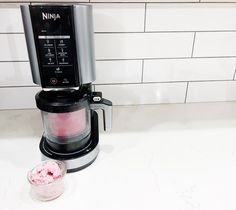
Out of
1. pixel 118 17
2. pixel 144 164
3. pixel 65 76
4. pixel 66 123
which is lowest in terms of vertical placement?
pixel 144 164

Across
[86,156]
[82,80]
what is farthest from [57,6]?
[86,156]

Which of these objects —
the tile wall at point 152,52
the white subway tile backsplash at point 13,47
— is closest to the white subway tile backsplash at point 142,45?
the tile wall at point 152,52

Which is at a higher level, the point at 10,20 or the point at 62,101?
the point at 10,20

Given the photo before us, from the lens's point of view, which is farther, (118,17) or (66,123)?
(118,17)

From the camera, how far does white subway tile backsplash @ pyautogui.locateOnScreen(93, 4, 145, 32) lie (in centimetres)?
68

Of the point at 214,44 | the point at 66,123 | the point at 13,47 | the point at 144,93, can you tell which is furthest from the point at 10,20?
the point at 214,44

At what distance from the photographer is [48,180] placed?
0.48 meters

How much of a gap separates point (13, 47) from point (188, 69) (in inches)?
20.9

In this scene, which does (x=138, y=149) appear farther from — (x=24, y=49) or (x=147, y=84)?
(x=24, y=49)

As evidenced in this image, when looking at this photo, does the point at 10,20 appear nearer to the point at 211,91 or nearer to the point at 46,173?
the point at 46,173

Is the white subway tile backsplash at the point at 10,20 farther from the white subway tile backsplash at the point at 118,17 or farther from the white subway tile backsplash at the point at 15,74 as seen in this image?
the white subway tile backsplash at the point at 118,17

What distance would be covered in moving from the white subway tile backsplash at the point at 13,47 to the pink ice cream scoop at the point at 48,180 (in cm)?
36

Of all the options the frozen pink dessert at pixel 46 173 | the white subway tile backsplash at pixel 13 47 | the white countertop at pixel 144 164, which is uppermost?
the white subway tile backsplash at pixel 13 47

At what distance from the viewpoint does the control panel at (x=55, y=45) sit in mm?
422
